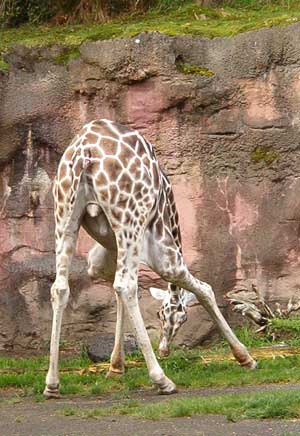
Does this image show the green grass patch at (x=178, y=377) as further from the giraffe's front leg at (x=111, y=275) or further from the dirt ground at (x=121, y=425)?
the dirt ground at (x=121, y=425)

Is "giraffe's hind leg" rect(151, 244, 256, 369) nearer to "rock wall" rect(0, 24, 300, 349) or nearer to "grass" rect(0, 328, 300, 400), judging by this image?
"grass" rect(0, 328, 300, 400)

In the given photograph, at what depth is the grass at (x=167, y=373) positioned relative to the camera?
30.3ft

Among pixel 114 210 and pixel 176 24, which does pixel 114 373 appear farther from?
pixel 176 24

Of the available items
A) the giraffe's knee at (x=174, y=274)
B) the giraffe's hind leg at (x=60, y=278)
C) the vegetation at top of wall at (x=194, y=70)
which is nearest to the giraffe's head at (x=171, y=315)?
the giraffe's knee at (x=174, y=274)

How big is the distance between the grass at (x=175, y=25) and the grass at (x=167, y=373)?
150 inches

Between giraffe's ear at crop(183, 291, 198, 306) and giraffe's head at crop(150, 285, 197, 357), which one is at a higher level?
giraffe's ear at crop(183, 291, 198, 306)

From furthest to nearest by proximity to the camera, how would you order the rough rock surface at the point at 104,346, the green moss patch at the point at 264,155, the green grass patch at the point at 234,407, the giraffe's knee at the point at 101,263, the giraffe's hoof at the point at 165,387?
the green moss patch at the point at 264,155
the rough rock surface at the point at 104,346
the giraffe's knee at the point at 101,263
the giraffe's hoof at the point at 165,387
the green grass patch at the point at 234,407

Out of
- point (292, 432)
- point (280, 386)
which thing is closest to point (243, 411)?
point (292, 432)

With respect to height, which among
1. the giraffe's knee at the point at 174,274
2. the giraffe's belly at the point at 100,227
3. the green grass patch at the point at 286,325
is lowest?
the green grass patch at the point at 286,325

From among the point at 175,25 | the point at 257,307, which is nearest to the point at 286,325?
the point at 257,307

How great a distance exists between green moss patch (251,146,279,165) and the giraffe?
9.75 feet

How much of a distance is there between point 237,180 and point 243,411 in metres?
5.40

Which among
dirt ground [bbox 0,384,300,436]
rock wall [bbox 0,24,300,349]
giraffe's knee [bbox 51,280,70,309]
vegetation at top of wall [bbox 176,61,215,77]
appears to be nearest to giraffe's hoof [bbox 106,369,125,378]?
giraffe's knee [bbox 51,280,70,309]

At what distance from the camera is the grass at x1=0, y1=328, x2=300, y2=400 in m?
9.23
